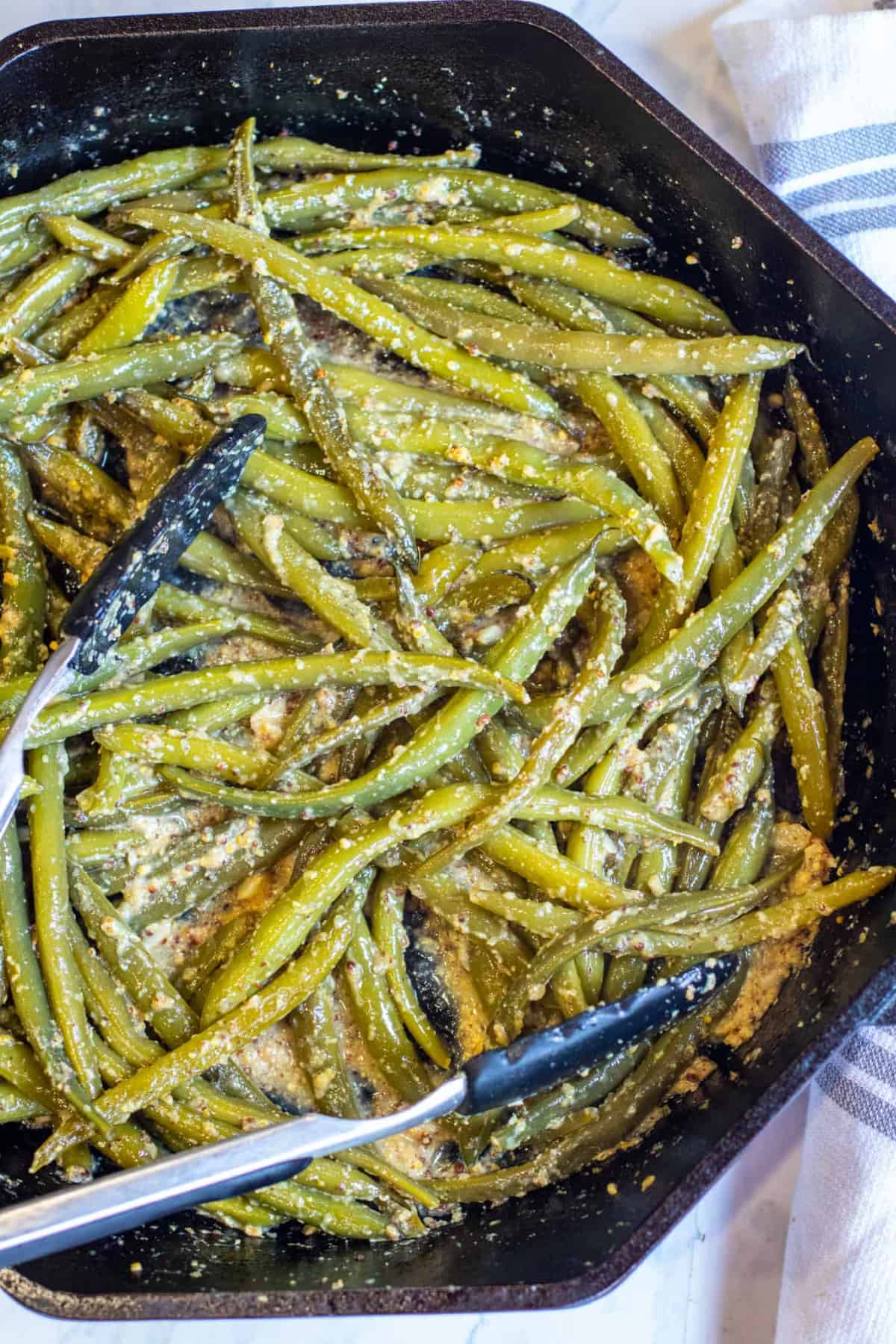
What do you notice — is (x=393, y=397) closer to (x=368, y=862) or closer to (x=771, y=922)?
(x=368, y=862)

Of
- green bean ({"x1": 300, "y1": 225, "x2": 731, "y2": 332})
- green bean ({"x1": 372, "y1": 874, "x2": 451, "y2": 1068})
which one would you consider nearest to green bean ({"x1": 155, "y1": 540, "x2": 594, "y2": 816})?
green bean ({"x1": 372, "y1": 874, "x2": 451, "y2": 1068})

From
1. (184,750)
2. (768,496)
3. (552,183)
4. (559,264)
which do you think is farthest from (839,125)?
(184,750)

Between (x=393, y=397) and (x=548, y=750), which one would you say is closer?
(x=548, y=750)

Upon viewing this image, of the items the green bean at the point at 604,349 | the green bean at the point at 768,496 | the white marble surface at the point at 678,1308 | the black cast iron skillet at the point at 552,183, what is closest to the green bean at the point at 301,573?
the green bean at the point at 604,349

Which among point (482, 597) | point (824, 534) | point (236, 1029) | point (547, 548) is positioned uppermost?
point (824, 534)

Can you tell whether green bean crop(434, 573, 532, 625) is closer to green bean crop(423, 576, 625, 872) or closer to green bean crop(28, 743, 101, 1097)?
green bean crop(423, 576, 625, 872)

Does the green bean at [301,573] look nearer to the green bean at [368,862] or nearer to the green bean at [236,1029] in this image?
the green bean at [368,862]
